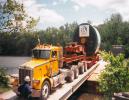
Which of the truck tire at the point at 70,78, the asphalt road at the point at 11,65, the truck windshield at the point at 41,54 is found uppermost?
the truck windshield at the point at 41,54

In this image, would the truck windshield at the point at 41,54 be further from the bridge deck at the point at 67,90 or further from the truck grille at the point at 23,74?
the bridge deck at the point at 67,90

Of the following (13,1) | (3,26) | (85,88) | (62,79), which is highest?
(13,1)

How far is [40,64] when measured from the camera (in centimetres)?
1458

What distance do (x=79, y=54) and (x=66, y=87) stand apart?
6.60 metres

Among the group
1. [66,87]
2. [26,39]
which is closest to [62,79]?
[66,87]

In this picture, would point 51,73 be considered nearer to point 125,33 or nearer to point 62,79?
point 62,79

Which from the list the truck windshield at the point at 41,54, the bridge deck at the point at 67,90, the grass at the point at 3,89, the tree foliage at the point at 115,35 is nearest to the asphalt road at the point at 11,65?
the grass at the point at 3,89

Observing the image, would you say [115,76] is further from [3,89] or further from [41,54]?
[3,89]

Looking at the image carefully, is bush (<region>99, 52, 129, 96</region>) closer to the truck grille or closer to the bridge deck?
the bridge deck

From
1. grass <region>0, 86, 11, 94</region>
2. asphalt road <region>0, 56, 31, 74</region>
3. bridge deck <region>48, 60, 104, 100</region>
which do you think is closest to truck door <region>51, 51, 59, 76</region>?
bridge deck <region>48, 60, 104, 100</region>

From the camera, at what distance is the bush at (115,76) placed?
13398mm

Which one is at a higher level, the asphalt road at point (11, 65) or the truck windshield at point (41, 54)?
the truck windshield at point (41, 54)

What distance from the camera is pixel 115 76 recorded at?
535 inches

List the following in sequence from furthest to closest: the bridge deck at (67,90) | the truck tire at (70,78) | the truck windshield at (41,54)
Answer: the truck tire at (70,78), the truck windshield at (41,54), the bridge deck at (67,90)
